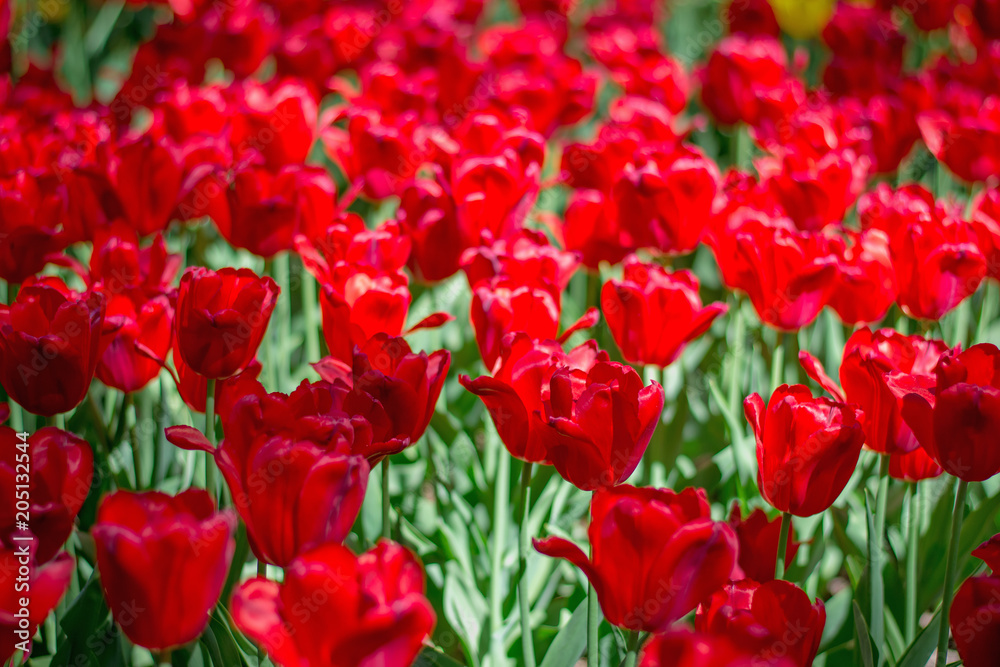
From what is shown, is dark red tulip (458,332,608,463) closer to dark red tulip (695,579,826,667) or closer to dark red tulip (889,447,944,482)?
dark red tulip (695,579,826,667)

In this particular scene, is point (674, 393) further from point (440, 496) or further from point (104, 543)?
point (104, 543)

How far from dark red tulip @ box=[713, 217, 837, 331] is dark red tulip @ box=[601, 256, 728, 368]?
0.47ft

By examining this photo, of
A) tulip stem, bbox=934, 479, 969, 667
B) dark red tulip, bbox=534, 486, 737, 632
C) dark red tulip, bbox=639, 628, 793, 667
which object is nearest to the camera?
dark red tulip, bbox=639, 628, 793, 667

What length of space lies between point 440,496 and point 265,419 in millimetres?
742

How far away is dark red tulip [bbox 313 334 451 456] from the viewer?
981mm

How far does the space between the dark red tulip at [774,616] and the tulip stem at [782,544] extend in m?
0.15

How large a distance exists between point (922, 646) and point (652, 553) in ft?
1.73

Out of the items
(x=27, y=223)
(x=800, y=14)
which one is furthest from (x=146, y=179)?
(x=800, y=14)

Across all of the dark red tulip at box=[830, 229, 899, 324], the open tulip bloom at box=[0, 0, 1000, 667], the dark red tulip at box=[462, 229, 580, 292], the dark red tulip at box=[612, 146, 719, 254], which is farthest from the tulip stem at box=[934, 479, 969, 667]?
the dark red tulip at box=[612, 146, 719, 254]

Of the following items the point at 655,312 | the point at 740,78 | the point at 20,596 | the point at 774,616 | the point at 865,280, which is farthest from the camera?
the point at 740,78

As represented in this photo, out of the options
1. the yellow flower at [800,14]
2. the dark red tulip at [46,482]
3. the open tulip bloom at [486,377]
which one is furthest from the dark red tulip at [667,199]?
the yellow flower at [800,14]

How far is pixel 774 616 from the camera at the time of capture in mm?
924

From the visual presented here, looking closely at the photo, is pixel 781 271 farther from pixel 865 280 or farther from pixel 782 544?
pixel 782 544

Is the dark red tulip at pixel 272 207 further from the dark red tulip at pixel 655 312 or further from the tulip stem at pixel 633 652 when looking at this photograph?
the tulip stem at pixel 633 652
